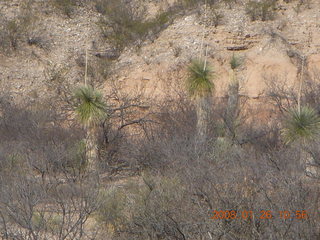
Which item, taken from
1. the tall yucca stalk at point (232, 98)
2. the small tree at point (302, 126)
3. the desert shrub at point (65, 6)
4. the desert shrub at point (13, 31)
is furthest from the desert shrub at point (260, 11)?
the small tree at point (302, 126)

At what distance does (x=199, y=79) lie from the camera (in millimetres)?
16125

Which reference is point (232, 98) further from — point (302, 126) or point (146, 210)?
point (146, 210)

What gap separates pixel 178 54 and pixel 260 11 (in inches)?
163

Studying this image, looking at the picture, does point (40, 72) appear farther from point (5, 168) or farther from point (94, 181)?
point (94, 181)

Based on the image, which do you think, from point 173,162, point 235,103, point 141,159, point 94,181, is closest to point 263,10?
point 235,103

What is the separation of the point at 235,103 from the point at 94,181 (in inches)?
298

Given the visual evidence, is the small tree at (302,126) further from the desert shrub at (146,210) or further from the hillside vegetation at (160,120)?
the desert shrub at (146,210)

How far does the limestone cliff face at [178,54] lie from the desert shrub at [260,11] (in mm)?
245

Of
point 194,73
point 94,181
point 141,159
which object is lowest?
point 141,159

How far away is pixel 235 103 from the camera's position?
17906 millimetres

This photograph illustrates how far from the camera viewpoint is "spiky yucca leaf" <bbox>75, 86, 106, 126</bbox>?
15.8 m
